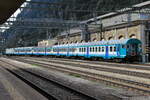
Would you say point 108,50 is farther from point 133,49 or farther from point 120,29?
point 120,29

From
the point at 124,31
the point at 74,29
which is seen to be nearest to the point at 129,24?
the point at 124,31

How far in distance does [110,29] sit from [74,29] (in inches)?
648

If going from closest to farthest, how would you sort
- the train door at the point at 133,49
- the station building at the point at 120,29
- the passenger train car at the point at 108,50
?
1. the passenger train car at the point at 108,50
2. the train door at the point at 133,49
3. the station building at the point at 120,29

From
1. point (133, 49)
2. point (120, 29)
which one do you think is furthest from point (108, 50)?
point (120, 29)

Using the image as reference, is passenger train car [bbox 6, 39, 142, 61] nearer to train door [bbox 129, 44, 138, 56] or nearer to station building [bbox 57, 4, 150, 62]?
train door [bbox 129, 44, 138, 56]

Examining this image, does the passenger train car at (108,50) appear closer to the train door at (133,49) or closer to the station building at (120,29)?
the train door at (133,49)

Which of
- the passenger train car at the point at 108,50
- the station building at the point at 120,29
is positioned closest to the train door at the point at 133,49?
the passenger train car at the point at 108,50

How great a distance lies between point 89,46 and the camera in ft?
133

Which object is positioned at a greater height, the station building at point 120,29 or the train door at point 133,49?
the station building at point 120,29

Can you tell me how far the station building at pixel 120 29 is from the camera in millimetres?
38406

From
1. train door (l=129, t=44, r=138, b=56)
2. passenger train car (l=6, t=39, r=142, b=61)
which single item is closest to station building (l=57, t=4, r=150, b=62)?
train door (l=129, t=44, r=138, b=56)

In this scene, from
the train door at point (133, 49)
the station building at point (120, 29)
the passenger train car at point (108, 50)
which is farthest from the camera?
the station building at point (120, 29)

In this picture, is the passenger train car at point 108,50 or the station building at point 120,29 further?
the station building at point 120,29

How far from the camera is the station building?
126 feet
